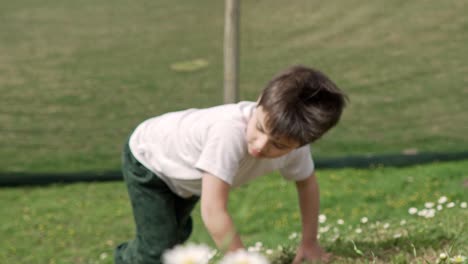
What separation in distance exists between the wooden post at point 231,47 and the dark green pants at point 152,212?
2601mm

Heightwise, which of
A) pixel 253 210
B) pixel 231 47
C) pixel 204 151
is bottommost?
pixel 253 210

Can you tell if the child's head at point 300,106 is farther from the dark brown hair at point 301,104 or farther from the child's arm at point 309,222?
the child's arm at point 309,222

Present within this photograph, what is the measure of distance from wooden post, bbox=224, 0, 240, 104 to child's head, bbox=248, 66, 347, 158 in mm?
3022

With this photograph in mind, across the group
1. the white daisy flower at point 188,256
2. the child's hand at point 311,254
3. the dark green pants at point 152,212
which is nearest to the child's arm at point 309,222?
the child's hand at point 311,254

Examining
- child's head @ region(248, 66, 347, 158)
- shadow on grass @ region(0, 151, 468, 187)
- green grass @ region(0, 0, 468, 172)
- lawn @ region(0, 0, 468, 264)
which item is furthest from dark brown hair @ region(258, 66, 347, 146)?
green grass @ region(0, 0, 468, 172)

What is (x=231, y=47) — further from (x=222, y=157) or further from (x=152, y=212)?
(x=222, y=157)

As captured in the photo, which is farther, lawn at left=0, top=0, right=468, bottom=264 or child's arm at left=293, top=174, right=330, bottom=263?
lawn at left=0, top=0, right=468, bottom=264

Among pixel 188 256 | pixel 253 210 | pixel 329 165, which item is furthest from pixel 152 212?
pixel 329 165

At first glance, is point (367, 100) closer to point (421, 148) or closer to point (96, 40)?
Result: point (421, 148)

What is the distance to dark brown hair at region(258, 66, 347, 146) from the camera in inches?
72.9

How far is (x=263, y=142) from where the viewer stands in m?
1.90

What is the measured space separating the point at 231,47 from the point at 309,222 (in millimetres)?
2872

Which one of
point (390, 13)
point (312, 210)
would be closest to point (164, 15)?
point (390, 13)

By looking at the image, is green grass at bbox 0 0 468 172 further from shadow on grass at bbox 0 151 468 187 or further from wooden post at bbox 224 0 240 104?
wooden post at bbox 224 0 240 104
